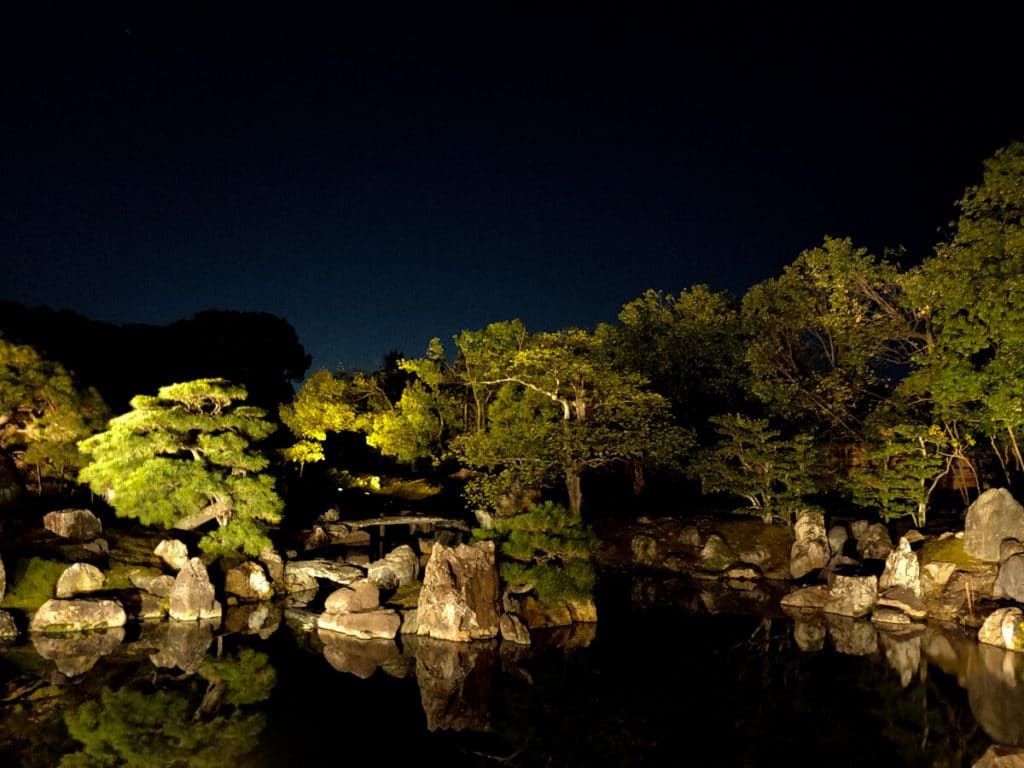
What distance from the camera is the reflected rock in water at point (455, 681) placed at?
451 inches

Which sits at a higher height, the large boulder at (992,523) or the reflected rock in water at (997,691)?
the large boulder at (992,523)

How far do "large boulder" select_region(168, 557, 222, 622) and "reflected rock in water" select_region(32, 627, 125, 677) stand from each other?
1424mm

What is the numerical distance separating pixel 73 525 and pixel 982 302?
26307 millimetres

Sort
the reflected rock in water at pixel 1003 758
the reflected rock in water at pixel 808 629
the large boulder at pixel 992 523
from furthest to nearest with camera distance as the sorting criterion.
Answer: the large boulder at pixel 992 523
the reflected rock in water at pixel 808 629
the reflected rock in water at pixel 1003 758

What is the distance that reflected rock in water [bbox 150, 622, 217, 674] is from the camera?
1424cm

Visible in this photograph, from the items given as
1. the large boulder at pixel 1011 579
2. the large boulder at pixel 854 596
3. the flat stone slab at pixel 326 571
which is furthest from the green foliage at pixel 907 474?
the flat stone slab at pixel 326 571

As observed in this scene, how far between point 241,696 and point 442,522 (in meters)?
17.1

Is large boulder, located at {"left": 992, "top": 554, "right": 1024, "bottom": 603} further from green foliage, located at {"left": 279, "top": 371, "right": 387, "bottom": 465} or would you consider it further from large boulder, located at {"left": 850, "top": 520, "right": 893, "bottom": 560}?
green foliage, located at {"left": 279, "top": 371, "right": 387, "bottom": 465}

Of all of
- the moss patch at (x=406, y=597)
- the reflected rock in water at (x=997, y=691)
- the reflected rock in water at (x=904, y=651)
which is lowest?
the reflected rock in water at (x=997, y=691)

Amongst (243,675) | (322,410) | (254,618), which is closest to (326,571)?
(254,618)

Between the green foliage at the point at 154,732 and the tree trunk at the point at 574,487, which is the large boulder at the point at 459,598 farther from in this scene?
the tree trunk at the point at 574,487

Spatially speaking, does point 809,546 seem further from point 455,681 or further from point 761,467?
point 455,681

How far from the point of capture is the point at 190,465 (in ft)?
65.5

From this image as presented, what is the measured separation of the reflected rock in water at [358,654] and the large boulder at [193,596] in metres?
3.48
